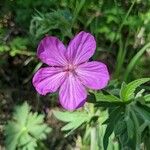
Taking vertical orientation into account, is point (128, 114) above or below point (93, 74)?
below

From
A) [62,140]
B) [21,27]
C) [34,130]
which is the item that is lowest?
[62,140]

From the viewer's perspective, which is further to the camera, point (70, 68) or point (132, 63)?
point (132, 63)

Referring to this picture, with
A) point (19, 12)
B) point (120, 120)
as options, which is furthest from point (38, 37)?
point (120, 120)

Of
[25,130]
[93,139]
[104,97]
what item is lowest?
[25,130]

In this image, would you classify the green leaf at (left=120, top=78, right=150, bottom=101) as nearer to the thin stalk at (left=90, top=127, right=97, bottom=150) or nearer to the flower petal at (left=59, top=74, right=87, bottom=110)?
the flower petal at (left=59, top=74, right=87, bottom=110)

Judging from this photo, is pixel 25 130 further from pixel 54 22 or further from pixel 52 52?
pixel 52 52

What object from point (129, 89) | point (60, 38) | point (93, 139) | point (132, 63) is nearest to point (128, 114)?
point (129, 89)

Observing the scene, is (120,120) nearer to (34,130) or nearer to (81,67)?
(81,67)
